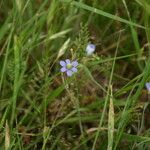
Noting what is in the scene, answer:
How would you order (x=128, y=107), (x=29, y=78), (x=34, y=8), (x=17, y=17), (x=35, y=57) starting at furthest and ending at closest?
(x=34, y=8) < (x=35, y=57) < (x=29, y=78) < (x=17, y=17) < (x=128, y=107)

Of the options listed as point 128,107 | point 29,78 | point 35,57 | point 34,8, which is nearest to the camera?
point 128,107

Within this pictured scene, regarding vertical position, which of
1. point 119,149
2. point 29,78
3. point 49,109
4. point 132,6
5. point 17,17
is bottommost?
point 119,149

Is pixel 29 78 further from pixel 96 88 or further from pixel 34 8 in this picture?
pixel 34 8

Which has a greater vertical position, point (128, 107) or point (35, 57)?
point (35, 57)

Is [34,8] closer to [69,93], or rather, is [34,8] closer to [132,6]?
[132,6]

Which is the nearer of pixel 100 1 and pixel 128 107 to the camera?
pixel 128 107

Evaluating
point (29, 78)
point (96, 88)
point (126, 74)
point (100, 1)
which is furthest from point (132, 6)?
point (29, 78)
